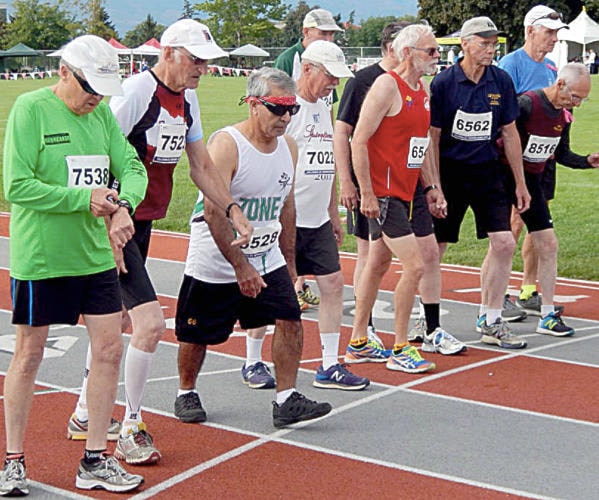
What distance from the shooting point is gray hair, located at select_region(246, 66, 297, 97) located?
6160 mm

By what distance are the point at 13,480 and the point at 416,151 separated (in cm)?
374

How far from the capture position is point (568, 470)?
5.68m

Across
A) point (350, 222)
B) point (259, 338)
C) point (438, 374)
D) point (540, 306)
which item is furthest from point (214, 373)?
point (540, 306)

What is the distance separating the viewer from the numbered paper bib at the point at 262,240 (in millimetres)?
6328

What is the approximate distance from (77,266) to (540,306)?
5660 millimetres

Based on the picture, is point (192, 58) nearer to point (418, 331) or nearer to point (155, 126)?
point (155, 126)

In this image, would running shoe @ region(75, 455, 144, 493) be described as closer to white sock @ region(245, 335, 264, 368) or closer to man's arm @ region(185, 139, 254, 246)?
man's arm @ region(185, 139, 254, 246)

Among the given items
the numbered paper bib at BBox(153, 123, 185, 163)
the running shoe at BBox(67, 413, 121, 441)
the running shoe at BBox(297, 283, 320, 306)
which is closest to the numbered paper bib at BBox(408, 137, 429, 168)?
the numbered paper bib at BBox(153, 123, 185, 163)

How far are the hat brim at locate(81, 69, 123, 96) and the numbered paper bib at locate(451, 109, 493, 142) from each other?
Result: 3.98 m

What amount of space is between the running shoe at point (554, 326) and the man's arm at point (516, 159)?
889 mm

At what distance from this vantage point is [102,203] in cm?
487

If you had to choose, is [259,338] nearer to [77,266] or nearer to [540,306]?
[77,266]

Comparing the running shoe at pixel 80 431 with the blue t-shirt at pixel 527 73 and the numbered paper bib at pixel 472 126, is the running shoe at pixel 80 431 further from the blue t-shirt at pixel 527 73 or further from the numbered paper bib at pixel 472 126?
the blue t-shirt at pixel 527 73

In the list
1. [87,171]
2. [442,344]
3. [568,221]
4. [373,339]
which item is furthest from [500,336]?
[568,221]
